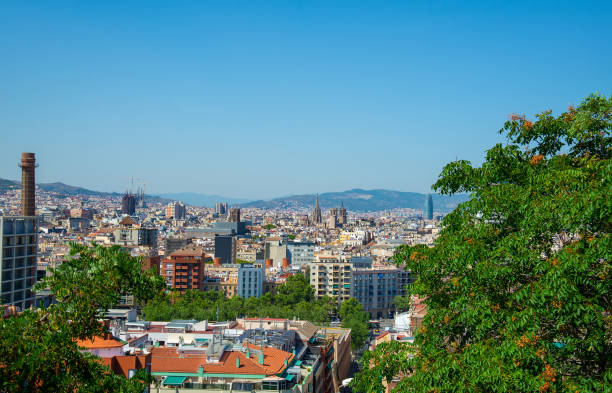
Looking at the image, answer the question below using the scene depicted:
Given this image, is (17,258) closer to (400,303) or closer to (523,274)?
(523,274)

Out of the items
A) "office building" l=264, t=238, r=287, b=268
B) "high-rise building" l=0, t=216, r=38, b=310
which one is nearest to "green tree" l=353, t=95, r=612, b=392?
"high-rise building" l=0, t=216, r=38, b=310

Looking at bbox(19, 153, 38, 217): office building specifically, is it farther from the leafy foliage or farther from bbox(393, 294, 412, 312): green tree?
bbox(393, 294, 412, 312): green tree

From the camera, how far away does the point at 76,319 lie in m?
6.35

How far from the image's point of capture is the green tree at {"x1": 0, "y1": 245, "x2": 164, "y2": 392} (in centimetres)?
597

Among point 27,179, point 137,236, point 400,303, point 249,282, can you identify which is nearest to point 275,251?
point 137,236

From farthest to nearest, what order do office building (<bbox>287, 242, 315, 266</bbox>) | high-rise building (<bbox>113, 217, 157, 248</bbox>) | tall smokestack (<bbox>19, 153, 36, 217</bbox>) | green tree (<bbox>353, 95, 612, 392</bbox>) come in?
office building (<bbox>287, 242, 315, 266</bbox>) → high-rise building (<bbox>113, 217, 157, 248</bbox>) → tall smokestack (<bbox>19, 153, 36, 217</bbox>) → green tree (<bbox>353, 95, 612, 392</bbox>)

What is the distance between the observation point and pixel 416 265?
8398 mm

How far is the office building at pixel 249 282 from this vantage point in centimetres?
7688

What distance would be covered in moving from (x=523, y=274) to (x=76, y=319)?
465 centimetres

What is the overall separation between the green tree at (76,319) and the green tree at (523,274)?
3.21 meters

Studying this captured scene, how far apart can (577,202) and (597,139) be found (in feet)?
6.84

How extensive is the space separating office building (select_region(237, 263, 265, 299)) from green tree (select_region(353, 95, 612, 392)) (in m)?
68.7

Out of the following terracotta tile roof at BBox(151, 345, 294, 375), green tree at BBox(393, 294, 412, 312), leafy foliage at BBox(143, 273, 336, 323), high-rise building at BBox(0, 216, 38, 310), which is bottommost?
green tree at BBox(393, 294, 412, 312)

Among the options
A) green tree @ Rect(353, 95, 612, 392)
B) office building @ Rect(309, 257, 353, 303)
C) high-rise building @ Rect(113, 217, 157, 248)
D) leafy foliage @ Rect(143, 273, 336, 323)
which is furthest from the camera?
high-rise building @ Rect(113, 217, 157, 248)
